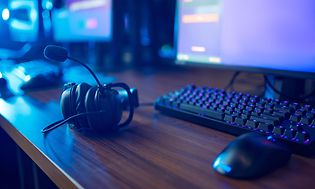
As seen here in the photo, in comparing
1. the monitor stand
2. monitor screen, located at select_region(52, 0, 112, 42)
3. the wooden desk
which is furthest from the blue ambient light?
the monitor stand

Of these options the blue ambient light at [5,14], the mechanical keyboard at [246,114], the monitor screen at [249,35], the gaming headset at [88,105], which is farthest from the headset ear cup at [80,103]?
the blue ambient light at [5,14]

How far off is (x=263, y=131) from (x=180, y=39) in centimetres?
47

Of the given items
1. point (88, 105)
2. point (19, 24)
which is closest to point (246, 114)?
point (88, 105)

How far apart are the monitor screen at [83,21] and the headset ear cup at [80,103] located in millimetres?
747

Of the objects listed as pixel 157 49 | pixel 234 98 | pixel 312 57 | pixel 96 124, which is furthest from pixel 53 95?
pixel 157 49

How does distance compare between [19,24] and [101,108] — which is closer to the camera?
[101,108]

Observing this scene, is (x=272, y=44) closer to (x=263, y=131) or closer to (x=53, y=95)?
(x=263, y=131)

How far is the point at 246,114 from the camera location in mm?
541

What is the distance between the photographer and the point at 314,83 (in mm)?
762

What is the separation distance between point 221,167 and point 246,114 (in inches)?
7.3

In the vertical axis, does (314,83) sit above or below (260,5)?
below

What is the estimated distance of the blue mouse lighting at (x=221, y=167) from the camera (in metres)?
A: 0.38

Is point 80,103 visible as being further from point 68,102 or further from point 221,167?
point 221,167

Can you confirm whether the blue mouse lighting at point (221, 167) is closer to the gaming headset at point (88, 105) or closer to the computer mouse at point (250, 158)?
the computer mouse at point (250, 158)
